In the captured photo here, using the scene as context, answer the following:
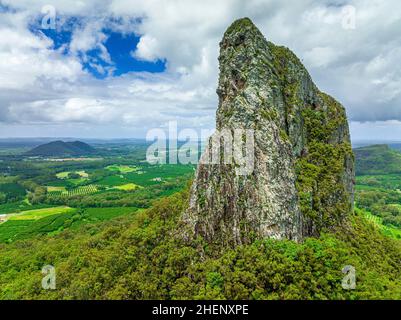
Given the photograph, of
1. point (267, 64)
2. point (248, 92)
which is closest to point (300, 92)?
point (267, 64)

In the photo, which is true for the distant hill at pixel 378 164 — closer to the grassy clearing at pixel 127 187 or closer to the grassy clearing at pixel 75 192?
the grassy clearing at pixel 127 187

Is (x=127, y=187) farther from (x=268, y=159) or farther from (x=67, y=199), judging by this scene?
(x=268, y=159)

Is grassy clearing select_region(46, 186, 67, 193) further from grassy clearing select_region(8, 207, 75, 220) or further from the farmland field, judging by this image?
grassy clearing select_region(8, 207, 75, 220)

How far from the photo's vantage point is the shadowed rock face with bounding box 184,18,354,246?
28.8 m

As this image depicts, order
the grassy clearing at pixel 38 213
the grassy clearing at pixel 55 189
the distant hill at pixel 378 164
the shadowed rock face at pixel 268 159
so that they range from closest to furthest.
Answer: the shadowed rock face at pixel 268 159 → the grassy clearing at pixel 38 213 → the grassy clearing at pixel 55 189 → the distant hill at pixel 378 164

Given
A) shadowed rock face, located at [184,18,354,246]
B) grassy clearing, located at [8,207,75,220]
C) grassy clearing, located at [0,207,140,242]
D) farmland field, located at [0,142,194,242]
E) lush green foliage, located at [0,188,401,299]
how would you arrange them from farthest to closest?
grassy clearing, located at [8,207,75,220]
farmland field, located at [0,142,194,242]
grassy clearing, located at [0,207,140,242]
shadowed rock face, located at [184,18,354,246]
lush green foliage, located at [0,188,401,299]

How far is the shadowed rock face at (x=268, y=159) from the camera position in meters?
28.8

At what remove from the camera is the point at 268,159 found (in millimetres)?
29406

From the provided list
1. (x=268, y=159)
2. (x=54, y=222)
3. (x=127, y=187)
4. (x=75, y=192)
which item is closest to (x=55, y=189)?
(x=75, y=192)

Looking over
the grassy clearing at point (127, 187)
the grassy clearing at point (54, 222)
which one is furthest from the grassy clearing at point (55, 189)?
the grassy clearing at point (54, 222)

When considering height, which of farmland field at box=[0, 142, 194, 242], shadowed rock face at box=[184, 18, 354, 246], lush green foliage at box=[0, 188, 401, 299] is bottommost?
farmland field at box=[0, 142, 194, 242]

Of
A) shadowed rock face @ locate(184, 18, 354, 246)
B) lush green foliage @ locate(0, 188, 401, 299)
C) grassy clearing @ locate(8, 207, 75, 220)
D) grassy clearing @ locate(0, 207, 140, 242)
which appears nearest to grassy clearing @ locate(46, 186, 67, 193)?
grassy clearing @ locate(8, 207, 75, 220)
